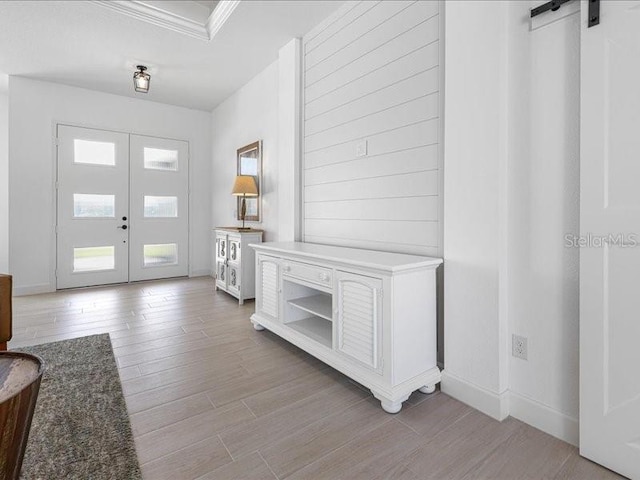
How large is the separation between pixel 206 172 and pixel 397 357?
5.07m

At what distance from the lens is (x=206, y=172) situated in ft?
19.4

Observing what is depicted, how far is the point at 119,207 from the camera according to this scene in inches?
204

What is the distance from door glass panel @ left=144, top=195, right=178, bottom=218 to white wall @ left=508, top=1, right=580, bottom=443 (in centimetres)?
523

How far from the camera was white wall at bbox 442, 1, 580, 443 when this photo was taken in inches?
62.4

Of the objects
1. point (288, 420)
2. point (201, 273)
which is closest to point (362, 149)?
point (288, 420)

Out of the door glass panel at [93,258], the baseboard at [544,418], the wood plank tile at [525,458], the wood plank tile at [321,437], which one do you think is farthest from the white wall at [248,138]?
the wood plank tile at [525,458]

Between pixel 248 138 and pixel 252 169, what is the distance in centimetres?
51

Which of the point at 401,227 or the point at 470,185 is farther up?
the point at 470,185

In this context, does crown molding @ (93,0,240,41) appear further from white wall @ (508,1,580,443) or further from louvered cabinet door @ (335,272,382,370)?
louvered cabinet door @ (335,272,382,370)

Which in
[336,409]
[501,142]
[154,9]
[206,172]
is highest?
[154,9]

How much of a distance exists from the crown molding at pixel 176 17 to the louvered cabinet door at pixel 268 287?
2.25 m

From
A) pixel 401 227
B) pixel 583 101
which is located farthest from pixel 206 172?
pixel 583 101

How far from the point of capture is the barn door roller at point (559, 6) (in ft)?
4.60

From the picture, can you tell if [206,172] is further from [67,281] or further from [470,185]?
[470,185]
